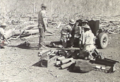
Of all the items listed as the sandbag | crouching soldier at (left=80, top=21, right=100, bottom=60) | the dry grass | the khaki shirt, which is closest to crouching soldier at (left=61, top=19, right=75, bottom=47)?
crouching soldier at (left=80, top=21, right=100, bottom=60)

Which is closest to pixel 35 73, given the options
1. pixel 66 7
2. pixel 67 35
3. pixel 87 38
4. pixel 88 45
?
pixel 88 45

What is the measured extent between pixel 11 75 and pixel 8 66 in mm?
722

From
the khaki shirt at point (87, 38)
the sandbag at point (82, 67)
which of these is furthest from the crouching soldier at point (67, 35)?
the sandbag at point (82, 67)

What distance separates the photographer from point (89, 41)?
5.71 metres

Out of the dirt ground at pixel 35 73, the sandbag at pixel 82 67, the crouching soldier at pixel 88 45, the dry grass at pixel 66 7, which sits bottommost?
the dirt ground at pixel 35 73

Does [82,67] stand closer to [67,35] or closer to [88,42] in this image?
[88,42]

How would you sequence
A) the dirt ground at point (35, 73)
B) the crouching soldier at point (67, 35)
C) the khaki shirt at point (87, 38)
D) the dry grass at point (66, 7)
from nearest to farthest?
1. the dirt ground at point (35, 73)
2. the khaki shirt at point (87, 38)
3. the crouching soldier at point (67, 35)
4. the dry grass at point (66, 7)

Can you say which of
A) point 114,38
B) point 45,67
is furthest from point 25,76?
point 114,38

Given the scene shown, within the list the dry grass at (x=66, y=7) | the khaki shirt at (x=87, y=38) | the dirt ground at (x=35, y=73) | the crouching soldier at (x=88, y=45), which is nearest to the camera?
the dirt ground at (x=35, y=73)

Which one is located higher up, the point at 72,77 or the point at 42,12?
the point at 42,12

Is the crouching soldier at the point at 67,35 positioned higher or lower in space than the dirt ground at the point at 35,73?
higher

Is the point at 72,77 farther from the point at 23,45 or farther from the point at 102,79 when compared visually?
the point at 23,45

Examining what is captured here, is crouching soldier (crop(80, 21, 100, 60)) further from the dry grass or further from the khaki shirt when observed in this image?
the dry grass

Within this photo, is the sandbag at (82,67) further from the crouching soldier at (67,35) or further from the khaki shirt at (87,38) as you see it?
the crouching soldier at (67,35)
